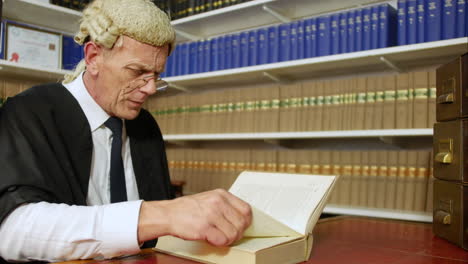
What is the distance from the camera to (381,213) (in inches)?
82.9

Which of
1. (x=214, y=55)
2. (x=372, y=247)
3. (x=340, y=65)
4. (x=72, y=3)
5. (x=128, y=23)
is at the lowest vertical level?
(x=372, y=247)

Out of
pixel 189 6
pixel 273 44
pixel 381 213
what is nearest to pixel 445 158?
pixel 381 213

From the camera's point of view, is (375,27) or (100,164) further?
(375,27)

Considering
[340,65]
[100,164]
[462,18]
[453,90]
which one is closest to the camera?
[453,90]

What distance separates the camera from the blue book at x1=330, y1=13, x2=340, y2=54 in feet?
7.43

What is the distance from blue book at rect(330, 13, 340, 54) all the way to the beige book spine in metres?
0.44

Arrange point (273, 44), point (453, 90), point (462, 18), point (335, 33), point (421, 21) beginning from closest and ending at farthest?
1. point (453, 90)
2. point (462, 18)
3. point (421, 21)
4. point (335, 33)
5. point (273, 44)

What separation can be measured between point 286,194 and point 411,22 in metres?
1.52

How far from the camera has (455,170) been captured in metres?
1.04

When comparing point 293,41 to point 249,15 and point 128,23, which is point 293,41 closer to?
point 249,15

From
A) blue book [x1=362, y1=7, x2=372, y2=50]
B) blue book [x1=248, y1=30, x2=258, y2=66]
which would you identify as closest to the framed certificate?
blue book [x1=248, y1=30, x2=258, y2=66]

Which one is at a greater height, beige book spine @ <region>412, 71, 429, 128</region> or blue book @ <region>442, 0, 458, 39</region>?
blue book @ <region>442, 0, 458, 39</region>

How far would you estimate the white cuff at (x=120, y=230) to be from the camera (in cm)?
74

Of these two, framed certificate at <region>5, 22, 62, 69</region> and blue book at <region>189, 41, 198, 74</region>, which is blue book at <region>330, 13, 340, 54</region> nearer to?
blue book at <region>189, 41, 198, 74</region>
